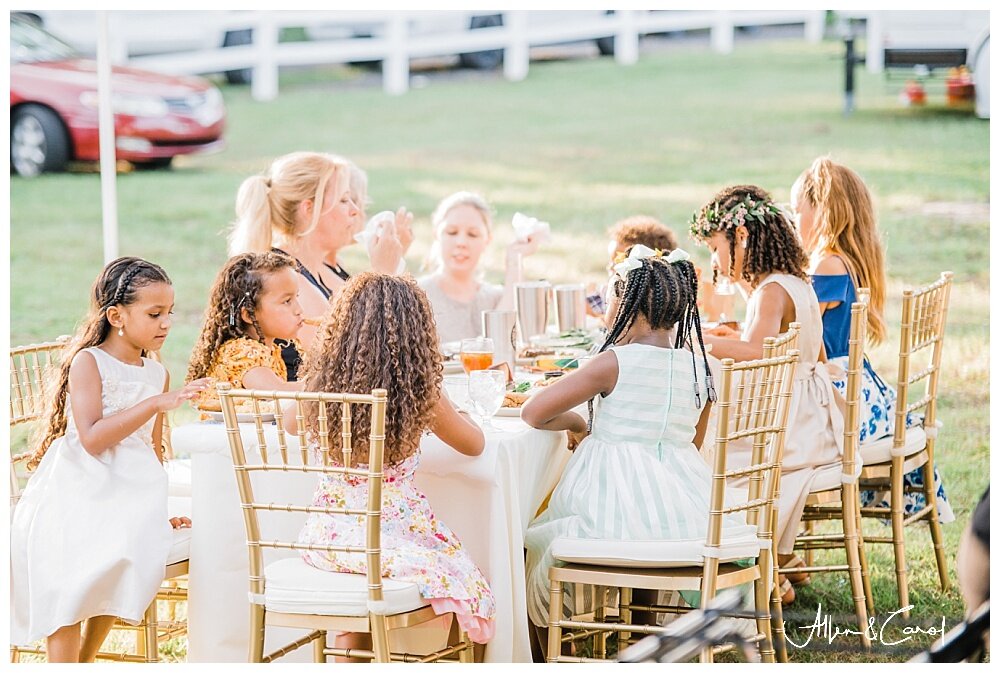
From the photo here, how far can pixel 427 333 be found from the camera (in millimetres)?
3035

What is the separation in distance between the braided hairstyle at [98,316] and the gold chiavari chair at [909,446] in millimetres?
2226

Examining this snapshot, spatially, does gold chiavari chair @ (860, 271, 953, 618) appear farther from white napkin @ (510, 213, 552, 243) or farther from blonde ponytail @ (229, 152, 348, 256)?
blonde ponytail @ (229, 152, 348, 256)

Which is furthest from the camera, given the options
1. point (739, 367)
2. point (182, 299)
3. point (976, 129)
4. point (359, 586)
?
point (976, 129)

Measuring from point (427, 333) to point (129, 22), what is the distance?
11.0m

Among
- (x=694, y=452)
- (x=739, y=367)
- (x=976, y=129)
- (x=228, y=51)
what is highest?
(x=228, y=51)

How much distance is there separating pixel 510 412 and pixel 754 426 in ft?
2.07

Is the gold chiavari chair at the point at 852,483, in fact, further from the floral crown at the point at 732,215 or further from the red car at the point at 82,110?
the red car at the point at 82,110

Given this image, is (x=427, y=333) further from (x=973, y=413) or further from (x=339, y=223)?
(x=973, y=413)

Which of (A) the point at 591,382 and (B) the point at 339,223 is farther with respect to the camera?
(B) the point at 339,223

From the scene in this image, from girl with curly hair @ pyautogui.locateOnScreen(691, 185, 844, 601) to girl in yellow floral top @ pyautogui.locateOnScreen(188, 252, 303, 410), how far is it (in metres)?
1.38

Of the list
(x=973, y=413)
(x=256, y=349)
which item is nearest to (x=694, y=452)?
(x=256, y=349)

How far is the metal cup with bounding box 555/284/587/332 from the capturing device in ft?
15.3

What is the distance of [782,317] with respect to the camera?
4.09m

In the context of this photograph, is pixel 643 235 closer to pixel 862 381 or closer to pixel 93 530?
pixel 862 381
